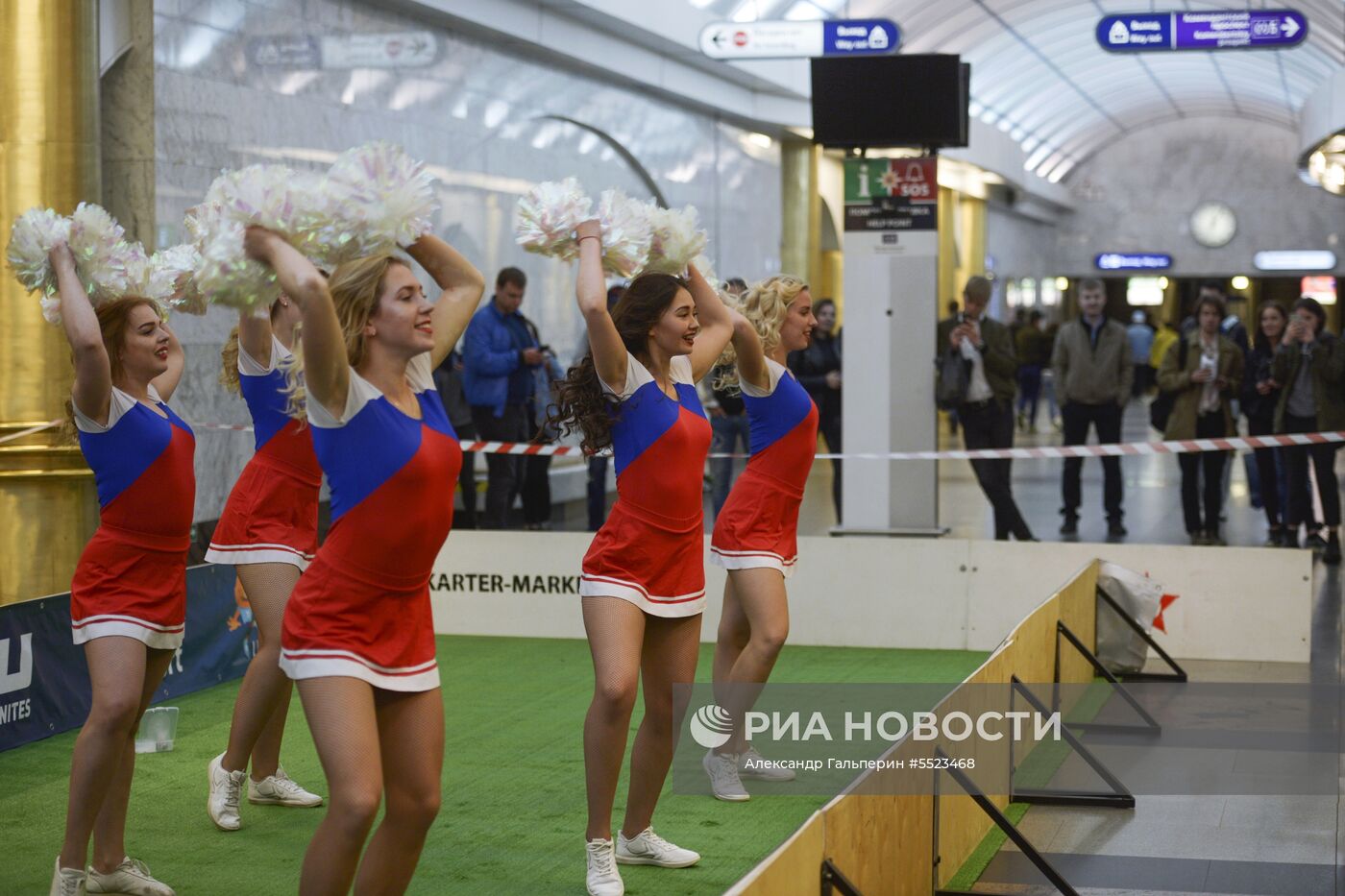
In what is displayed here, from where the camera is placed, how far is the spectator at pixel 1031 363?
23.8 meters

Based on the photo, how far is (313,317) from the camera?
10.6ft

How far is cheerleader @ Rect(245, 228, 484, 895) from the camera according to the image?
3.31 m

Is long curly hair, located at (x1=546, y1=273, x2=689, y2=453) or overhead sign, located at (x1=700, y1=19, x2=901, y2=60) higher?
overhead sign, located at (x1=700, y1=19, x2=901, y2=60)

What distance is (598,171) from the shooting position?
1761 cm

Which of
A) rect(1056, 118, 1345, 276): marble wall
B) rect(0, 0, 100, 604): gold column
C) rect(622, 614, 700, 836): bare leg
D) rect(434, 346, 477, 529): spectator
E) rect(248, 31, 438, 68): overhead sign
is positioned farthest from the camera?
rect(1056, 118, 1345, 276): marble wall

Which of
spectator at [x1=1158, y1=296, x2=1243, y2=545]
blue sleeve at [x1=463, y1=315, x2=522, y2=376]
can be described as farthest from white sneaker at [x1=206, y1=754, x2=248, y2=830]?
spectator at [x1=1158, y1=296, x2=1243, y2=545]

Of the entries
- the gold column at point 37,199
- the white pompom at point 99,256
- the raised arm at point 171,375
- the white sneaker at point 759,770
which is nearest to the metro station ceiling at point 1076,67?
the gold column at point 37,199

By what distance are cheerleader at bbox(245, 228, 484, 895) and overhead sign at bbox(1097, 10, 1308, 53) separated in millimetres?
12274

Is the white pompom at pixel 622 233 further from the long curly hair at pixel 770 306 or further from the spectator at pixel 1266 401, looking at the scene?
the spectator at pixel 1266 401

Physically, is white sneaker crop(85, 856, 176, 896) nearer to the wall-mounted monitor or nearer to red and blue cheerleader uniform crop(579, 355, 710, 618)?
red and blue cheerleader uniform crop(579, 355, 710, 618)

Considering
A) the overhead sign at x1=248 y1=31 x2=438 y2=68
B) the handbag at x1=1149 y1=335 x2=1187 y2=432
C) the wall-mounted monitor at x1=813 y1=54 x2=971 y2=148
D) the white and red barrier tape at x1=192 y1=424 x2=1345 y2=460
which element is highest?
the overhead sign at x1=248 y1=31 x2=438 y2=68

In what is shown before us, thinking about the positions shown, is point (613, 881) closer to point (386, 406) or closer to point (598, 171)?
point (386, 406)

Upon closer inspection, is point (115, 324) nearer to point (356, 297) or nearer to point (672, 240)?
point (356, 297)

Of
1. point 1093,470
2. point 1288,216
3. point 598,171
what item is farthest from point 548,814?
point 1288,216
